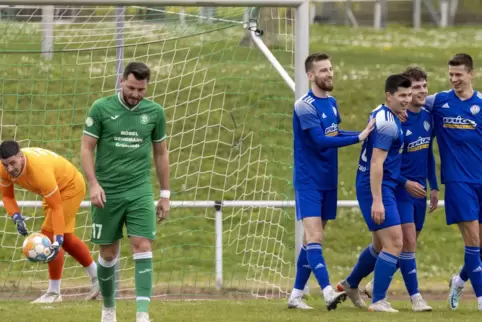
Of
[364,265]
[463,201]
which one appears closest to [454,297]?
[364,265]

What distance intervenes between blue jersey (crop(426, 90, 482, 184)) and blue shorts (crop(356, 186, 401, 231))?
621 mm

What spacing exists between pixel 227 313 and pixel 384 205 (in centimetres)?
158

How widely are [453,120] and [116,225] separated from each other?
3.08m

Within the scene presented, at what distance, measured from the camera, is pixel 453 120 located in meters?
9.88

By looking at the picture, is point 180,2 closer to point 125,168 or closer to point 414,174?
point 125,168

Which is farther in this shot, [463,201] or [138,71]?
[463,201]

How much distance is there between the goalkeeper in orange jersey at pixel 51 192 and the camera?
9750 millimetres

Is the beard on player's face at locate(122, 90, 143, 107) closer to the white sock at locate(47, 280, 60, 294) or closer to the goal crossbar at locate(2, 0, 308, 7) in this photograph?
the goal crossbar at locate(2, 0, 308, 7)

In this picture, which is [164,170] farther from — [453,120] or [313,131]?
[453,120]

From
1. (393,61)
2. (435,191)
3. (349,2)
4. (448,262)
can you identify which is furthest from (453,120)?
(349,2)

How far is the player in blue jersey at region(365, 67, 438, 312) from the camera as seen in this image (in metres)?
9.76

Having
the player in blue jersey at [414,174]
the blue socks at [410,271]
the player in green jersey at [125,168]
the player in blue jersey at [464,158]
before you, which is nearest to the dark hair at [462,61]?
the player in blue jersey at [464,158]

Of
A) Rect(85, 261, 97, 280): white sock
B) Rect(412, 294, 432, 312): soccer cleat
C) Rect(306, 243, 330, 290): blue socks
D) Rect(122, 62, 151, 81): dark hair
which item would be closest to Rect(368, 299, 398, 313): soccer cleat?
Rect(412, 294, 432, 312): soccer cleat

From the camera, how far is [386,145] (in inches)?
366
